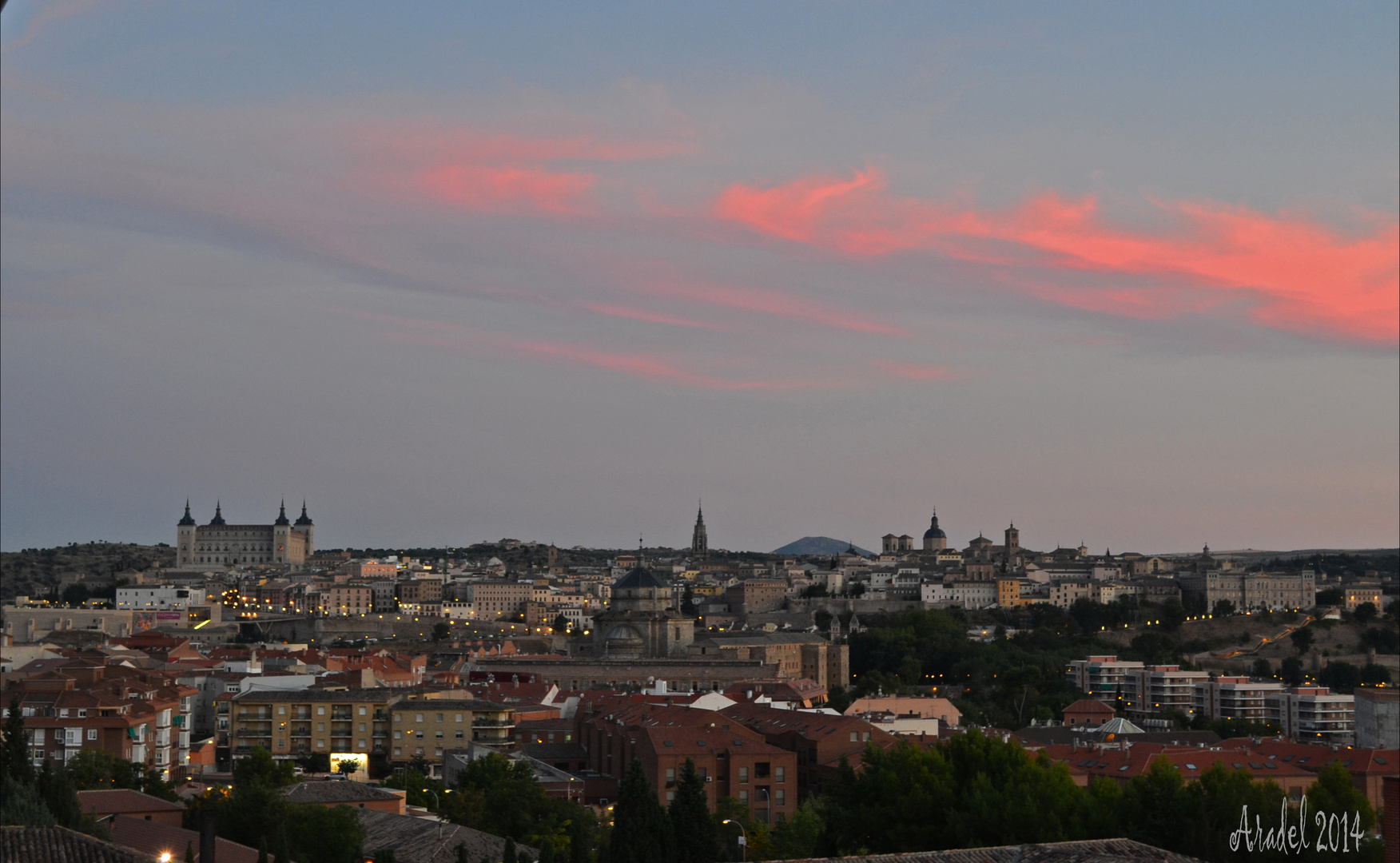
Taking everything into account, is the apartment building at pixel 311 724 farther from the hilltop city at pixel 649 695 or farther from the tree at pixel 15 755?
the tree at pixel 15 755

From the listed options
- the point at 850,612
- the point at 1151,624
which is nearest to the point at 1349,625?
the point at 1151,624

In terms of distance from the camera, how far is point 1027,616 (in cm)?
12331

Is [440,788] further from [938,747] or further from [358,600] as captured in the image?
[358,600]

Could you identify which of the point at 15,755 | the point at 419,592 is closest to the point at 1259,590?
the point at 419,592

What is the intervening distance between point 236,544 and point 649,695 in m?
110

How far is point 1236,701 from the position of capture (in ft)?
276

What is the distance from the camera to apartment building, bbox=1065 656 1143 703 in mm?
89062

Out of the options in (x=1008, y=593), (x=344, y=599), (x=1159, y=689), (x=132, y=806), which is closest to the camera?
(x=132, y=806)

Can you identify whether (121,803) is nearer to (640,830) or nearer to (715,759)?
(640,830)

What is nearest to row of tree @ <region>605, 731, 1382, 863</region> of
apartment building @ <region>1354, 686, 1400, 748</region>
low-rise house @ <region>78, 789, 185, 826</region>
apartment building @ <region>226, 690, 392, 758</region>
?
low-rise house @ <region>78, 789, 185, 826</region>

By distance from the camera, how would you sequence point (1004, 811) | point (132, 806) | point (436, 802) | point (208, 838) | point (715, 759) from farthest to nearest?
point (715, 759) → point (436, 802) → point (132, 806) → point (1004, 811) → point (208, 838)

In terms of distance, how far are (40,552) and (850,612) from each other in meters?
100

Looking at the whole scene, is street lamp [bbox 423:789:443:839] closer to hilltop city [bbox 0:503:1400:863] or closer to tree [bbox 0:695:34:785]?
hilltop city [bbox 0:503:1400:863]

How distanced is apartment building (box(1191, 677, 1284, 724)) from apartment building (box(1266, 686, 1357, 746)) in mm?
873
